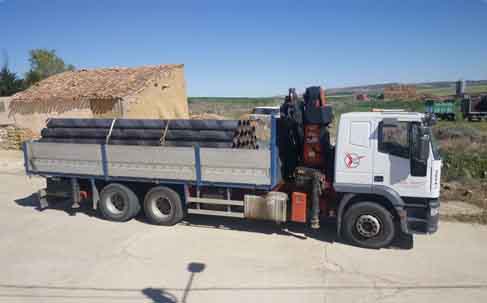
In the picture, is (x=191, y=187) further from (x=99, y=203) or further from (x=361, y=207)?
(x=361, y=207)

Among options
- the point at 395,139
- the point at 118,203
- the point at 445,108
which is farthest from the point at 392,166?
the point at 445,108

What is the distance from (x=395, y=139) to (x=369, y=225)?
5.43 feet

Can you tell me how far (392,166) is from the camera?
6.43m

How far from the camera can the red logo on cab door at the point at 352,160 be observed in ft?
21.6

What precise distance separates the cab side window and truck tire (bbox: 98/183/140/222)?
5.46 metres

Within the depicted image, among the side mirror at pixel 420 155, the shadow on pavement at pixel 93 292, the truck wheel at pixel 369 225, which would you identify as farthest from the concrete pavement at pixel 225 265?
the side mirror at pixel 420 155

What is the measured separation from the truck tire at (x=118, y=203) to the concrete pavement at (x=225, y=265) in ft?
0.76

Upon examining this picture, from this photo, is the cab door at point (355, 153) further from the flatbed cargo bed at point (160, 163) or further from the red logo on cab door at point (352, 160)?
the flatbed cargo bed at point (160, 163)

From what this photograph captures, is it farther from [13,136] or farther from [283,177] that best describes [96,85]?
[283,177]

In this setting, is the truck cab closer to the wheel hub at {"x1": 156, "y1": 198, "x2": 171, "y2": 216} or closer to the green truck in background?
the wheel hub at {"x1": 156, "y1": 198, "x2": 171, "y2": 216}

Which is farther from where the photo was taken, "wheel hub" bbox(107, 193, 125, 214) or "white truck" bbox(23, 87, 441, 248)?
"wheel hub" bbox(107, 193, 125, 214)

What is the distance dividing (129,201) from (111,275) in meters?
2.55

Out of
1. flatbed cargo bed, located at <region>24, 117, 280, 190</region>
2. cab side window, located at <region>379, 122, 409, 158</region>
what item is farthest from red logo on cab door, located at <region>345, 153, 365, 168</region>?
flatbed cargo bed, located at <region>24, 117, 280, 190</region>

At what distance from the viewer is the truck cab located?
6.26 metres
